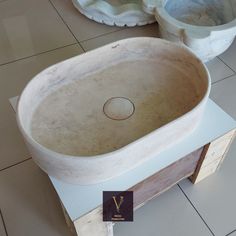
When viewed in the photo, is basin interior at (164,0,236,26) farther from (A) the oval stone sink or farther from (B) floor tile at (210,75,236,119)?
(A) the oval stone sink

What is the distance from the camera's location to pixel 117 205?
0.73 m

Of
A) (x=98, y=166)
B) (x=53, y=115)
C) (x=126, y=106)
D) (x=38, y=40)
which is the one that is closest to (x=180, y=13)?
(x=38, y=40)

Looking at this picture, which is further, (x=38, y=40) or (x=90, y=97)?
(x=38, y=40)

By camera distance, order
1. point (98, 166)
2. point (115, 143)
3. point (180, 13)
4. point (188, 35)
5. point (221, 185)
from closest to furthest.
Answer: point (98, 166), point (115, 143), point (221, 185), point (188, 35), point (180, 13)

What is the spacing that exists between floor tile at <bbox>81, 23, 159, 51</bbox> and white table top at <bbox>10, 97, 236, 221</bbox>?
0.75m

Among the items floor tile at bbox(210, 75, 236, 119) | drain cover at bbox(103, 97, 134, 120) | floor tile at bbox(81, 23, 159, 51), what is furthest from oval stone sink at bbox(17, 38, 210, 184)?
floor tile at bbox(81, 23, 159, 51)

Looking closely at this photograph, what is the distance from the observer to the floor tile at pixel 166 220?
897 millimetres

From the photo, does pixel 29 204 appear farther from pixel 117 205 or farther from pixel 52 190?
pixel 117 205

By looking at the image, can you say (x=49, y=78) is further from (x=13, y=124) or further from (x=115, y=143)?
(x=13, y=124)

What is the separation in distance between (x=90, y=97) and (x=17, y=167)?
0.37m

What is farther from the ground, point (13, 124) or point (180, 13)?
point (180, 13)

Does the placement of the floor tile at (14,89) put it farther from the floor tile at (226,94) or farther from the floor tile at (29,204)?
the floor tile at (226,94)

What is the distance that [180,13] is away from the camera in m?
1.41

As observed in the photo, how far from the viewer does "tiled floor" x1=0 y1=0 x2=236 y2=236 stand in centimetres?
91
